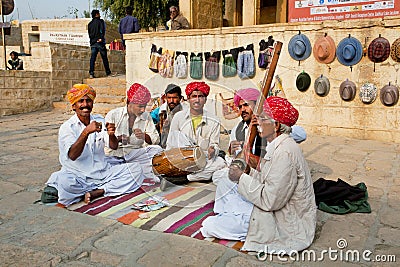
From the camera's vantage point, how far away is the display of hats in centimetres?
616

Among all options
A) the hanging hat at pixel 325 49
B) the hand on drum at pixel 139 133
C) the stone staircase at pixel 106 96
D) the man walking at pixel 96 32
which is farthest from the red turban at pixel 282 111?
the man walking at pixel 96 32

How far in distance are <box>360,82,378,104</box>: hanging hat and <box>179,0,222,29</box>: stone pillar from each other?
4.58 meters

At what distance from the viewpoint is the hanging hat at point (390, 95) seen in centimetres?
627

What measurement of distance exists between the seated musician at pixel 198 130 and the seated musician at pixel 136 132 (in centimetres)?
26

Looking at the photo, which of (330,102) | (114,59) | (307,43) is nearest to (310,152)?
(330,102)

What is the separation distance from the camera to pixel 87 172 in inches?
142

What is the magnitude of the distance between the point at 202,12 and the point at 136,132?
6607mm

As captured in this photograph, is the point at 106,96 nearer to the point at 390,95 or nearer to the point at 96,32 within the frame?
the point at 96,32

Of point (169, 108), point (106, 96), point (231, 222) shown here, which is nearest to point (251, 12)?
point (106, 96)

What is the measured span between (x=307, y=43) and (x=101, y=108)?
17.1ft

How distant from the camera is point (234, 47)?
758 centimetres

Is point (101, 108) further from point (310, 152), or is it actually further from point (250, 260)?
point (250, 260)

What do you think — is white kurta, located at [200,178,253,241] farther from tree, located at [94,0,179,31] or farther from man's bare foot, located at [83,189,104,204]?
tree, located at [94,0,179,31]

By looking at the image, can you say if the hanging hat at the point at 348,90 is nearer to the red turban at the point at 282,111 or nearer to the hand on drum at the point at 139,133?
the hand on drum at the point at 139,133
